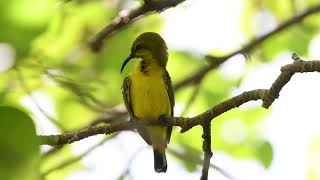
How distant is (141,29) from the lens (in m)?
3.95

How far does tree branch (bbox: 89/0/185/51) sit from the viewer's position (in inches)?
104

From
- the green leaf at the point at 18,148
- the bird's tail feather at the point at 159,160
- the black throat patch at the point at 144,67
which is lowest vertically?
the bird's tail feather at the point at 159,160

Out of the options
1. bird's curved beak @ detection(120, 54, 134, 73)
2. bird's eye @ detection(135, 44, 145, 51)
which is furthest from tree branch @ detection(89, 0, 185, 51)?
bird's eye @ detection(135, 44, 145, 51)

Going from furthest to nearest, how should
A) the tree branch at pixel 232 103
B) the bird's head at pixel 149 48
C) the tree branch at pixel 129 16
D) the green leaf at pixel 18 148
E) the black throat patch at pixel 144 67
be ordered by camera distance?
the black throat patch at pixel 144 67 → the bird's head at pixel 149 48 → the tree branch at pixel 129 16 → the tree branch at pixel 232 103 → the green leaf at pixel 18 148

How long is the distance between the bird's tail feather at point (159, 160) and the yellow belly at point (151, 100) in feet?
0.24

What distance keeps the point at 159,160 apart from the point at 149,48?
69cm

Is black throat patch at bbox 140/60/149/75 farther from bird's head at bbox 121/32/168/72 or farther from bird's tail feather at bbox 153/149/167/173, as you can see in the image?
bird's tail feather at bbox 153/149/167/173

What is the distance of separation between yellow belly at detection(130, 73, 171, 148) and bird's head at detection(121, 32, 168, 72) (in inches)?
4.2

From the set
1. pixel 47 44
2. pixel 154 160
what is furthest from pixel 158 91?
pixel 47 44

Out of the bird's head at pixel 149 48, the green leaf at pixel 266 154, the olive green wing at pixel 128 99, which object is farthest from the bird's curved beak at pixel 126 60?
the green leaf at pixel 266 154

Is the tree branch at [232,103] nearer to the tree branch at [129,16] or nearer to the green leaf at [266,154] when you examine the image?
the tree branch at [129,16]

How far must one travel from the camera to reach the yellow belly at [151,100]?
3.52 metres

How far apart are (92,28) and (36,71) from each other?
166 centimetres

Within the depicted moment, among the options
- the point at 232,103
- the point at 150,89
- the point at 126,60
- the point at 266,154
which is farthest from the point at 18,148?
the point at 150,89
